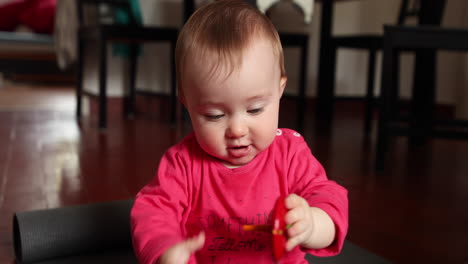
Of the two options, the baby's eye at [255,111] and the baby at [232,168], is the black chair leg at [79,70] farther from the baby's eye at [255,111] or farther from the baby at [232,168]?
the baby's eye at [255,111]

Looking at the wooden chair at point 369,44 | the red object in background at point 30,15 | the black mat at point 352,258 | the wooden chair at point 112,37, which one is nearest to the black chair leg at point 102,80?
the wooden chair at point 112,37

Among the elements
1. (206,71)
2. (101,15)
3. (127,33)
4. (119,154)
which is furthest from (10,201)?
(101,15)

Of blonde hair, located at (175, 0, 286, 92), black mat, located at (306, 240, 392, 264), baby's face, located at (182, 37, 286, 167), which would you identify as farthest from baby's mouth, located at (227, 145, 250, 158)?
black mat, located at (306, 240, 392, 264)

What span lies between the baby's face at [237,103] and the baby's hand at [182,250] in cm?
15

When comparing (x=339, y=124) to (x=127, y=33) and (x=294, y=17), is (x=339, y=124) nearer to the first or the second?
(x=294, y=17)

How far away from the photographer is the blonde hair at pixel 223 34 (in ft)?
2.07

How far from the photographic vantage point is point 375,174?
1711 millimetres

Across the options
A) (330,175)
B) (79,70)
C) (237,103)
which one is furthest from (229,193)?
(79,70)

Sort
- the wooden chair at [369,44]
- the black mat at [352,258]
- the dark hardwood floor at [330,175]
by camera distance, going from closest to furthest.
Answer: the black mat at [352,258], the dark hardwood floor at [330,175], the wooden chair at [369,44]

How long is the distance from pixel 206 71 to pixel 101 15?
2.64m

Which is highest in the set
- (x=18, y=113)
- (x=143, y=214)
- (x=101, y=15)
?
(x=101, y=15)

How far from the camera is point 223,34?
634 mm

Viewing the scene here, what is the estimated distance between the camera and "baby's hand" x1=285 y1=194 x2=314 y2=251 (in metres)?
0.57

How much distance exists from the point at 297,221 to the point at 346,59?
3136 mm
